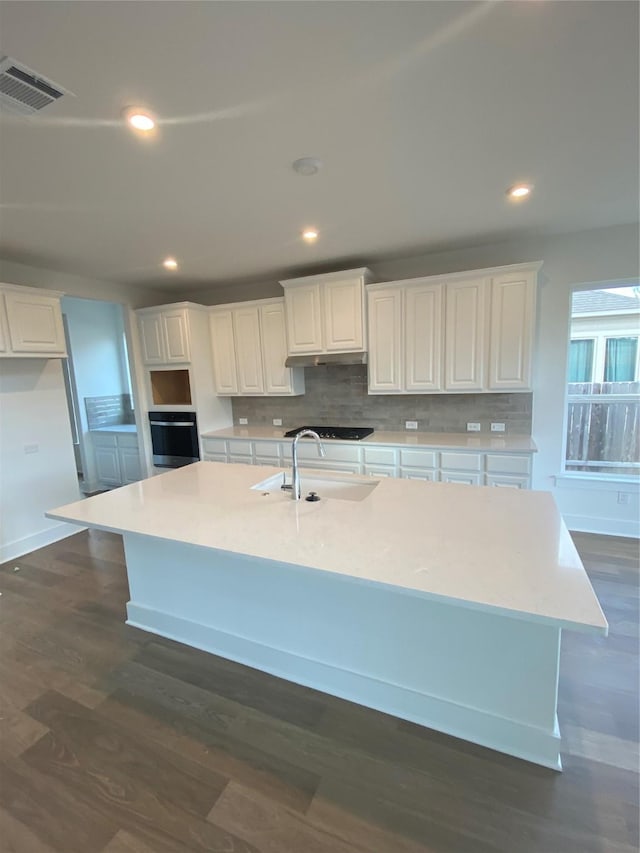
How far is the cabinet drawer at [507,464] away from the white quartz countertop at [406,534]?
1.29 meters

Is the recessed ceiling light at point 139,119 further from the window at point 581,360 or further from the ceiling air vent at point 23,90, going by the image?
the window at point 581,360

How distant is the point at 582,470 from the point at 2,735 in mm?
4562

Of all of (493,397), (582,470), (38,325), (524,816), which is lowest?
(524,816)

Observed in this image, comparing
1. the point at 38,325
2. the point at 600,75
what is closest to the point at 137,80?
the point at 600,75

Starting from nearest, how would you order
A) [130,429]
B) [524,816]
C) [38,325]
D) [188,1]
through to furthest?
[188,1] < [524,816] < [38,325] < [130,429]

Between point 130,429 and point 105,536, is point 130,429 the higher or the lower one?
the higher one

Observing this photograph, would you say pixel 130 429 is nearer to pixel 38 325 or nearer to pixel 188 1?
pixel 38 325

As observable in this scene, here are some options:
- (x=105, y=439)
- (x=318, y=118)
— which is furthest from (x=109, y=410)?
(x=318, y=118)

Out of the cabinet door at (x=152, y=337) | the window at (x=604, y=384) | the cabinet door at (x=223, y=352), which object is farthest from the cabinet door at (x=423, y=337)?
the cabinet door at (x=152, y=337)

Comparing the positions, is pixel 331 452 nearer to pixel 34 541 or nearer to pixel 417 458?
pixel 417 458

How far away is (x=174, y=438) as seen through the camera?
472cm

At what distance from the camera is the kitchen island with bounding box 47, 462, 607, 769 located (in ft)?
4.26

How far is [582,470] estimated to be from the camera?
12.0 ft

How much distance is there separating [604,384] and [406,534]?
10.3 ft
